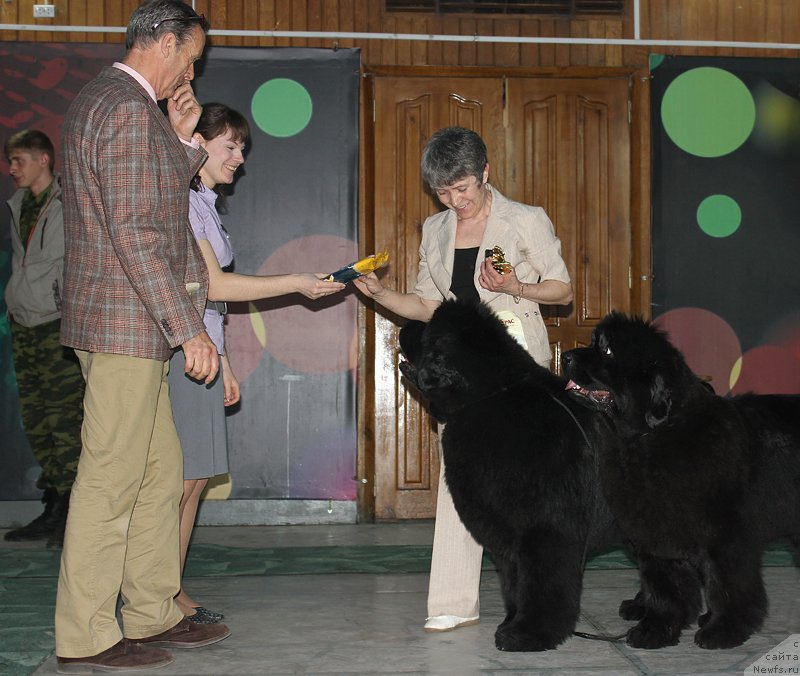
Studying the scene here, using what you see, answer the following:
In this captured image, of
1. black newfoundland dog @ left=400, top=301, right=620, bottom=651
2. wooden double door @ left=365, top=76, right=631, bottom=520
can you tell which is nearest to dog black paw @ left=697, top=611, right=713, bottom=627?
black newfoundland dog @ left=400, top=301, right=620, bottom=651

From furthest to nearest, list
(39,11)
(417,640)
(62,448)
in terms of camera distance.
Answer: (39,11) → (62,448) → (417,640)

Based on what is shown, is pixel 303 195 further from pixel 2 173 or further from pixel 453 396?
pixel 453 396

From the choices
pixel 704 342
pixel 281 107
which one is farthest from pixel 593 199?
pixel 281 107

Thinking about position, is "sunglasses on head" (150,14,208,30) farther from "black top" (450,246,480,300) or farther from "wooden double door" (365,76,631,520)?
"wooden double door" (365,76,631,520)

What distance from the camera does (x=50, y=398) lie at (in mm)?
5199

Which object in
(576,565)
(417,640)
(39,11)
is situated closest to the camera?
(576,565)

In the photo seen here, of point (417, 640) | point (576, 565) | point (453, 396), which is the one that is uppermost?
point (453, 396)

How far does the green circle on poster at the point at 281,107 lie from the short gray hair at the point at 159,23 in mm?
2991

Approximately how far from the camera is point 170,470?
3.02 m

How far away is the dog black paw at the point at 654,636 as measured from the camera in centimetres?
307

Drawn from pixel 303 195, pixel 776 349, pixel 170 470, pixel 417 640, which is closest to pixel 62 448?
pixel 303 195

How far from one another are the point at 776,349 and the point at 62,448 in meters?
4.31

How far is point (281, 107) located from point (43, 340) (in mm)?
1988

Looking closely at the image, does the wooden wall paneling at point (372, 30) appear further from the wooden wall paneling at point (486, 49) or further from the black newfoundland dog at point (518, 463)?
the black newfoundland dog at point (518, 463)
